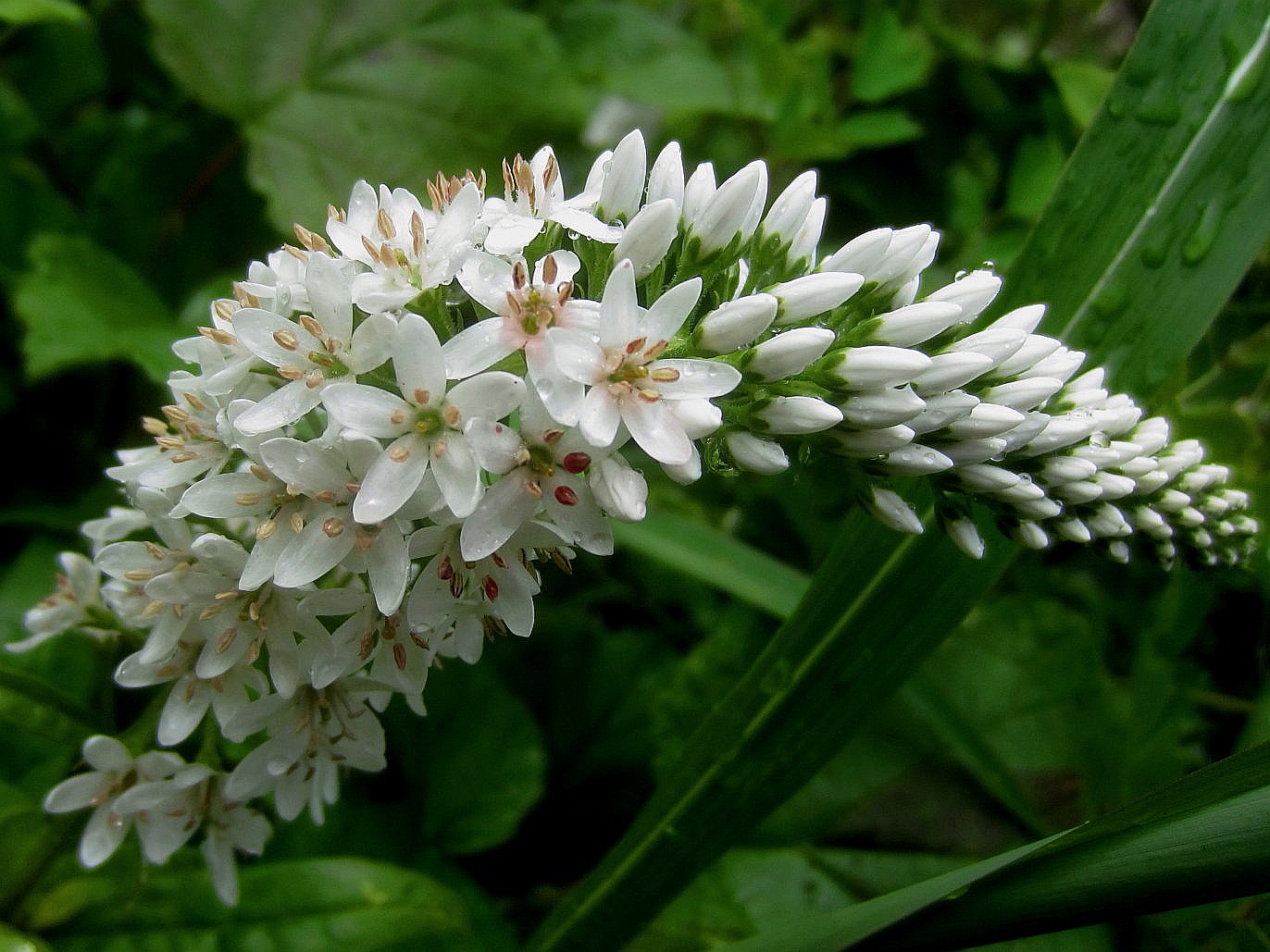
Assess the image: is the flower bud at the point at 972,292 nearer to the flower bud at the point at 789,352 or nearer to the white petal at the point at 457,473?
the flower bud at the point at 789,352

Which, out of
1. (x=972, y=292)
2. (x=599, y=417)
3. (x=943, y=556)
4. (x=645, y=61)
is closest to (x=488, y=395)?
(x=599, y=417)

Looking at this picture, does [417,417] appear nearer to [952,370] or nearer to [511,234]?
[511,234]

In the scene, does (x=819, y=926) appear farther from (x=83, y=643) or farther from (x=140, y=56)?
(x=140, y=56)

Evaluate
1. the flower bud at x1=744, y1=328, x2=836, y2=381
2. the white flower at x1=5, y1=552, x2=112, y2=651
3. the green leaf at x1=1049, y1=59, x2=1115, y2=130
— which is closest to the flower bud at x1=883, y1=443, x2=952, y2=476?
the flower bud at x1=744, y1=328, x2=836, y2=381

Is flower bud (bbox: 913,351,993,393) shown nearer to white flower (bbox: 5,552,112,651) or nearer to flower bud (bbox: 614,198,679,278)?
flower bud (bbox: 614,198,679,278)

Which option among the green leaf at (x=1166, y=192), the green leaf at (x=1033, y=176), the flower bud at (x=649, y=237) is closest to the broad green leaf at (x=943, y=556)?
the green leaf at (x=1166, y=192)
